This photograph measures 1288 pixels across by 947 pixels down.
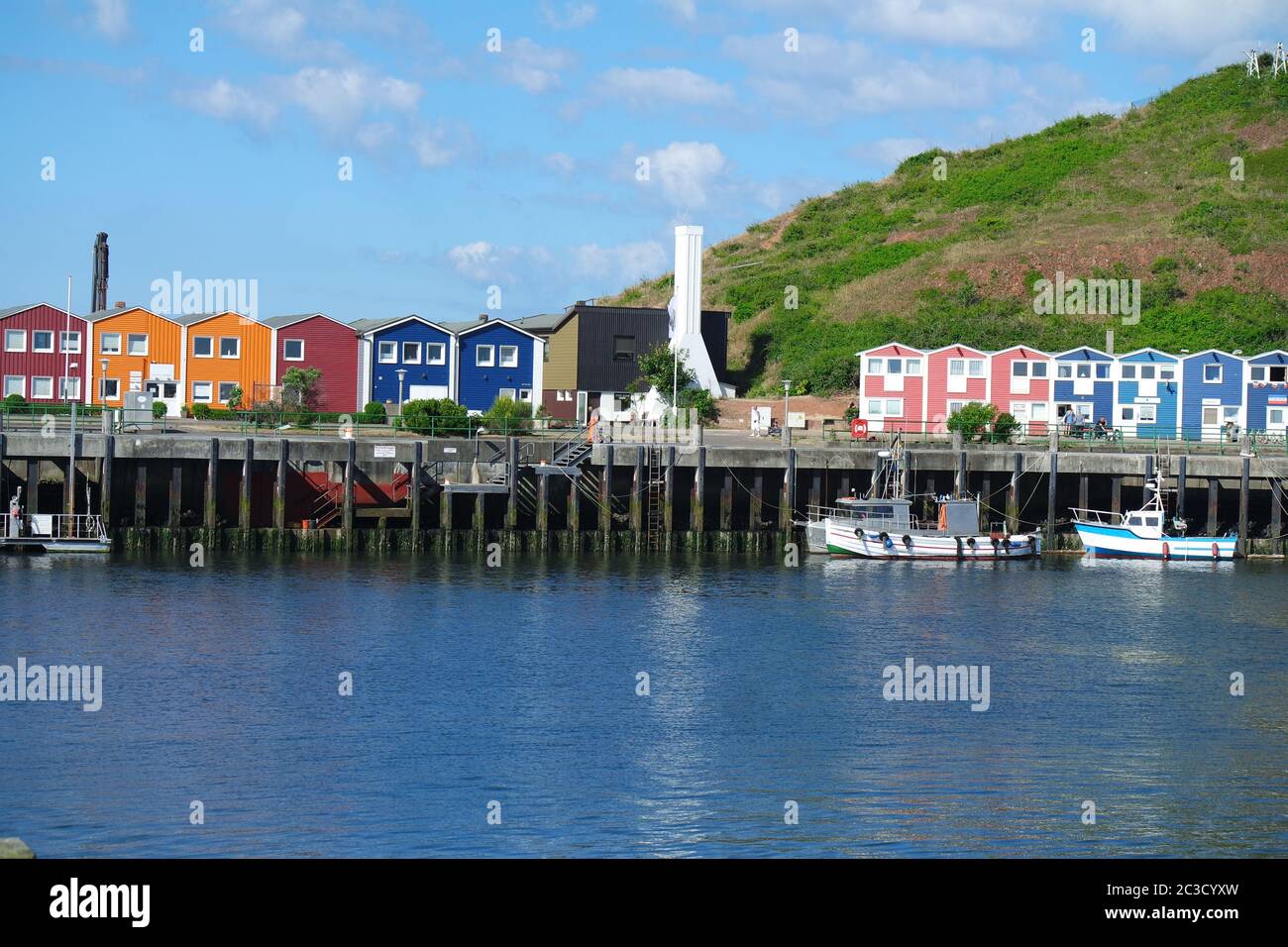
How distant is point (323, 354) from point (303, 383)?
8.93 feet

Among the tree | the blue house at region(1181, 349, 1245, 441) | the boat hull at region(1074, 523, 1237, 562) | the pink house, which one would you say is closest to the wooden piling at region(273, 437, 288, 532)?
the tree

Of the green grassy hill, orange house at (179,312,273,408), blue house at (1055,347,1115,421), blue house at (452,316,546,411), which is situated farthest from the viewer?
the green grassy hill

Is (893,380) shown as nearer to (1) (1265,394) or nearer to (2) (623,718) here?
(1) (1265,394)

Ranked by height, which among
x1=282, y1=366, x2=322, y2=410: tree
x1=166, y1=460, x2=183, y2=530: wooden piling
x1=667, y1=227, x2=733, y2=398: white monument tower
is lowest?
x1=166, y1=460, x2=183, y2=530: wooden piling

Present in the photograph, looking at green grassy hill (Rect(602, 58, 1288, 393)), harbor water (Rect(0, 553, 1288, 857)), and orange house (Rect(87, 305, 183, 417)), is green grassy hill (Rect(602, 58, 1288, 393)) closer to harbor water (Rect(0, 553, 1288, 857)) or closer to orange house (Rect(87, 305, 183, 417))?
orange house (Rect(87, 305, 183, 417))

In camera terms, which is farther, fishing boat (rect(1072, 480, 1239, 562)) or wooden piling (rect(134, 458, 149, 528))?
fishing boat (rect(1072, 480, 1239, 562))

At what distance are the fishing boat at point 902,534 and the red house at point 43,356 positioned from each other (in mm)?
42657

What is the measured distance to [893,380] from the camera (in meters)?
82.2

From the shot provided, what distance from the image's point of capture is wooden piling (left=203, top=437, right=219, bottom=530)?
58.2 metres

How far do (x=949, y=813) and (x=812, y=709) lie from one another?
8.25 metres

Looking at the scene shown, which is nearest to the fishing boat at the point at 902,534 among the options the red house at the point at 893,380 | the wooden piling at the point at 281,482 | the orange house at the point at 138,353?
the red house at the point at 893,380

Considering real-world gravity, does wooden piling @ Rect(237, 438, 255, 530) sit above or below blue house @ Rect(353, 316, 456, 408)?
below

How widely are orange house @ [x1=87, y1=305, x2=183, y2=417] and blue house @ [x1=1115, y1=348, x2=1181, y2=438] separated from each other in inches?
2044
